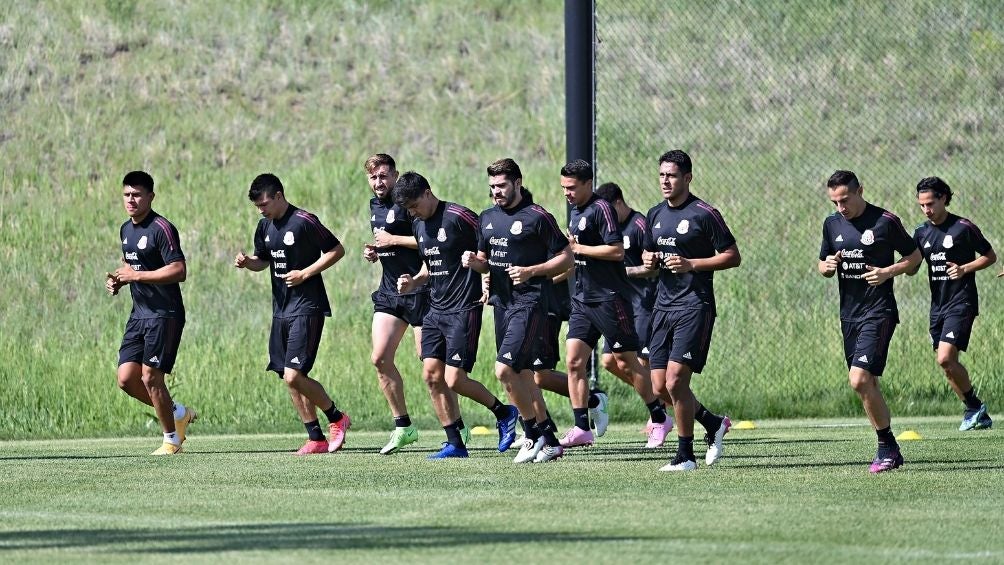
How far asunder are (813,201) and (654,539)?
1703cm

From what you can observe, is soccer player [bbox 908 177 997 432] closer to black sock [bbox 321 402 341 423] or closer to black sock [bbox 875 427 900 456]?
black sock [bbox 875 427 900 456]

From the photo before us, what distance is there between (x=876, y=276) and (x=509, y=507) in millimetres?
3110

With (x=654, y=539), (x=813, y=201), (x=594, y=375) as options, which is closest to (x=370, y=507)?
(x=654, y=539)

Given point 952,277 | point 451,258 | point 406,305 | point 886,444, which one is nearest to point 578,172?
point 451,258

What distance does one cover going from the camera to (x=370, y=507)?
871 centimetres

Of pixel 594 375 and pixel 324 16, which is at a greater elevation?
pixel 324 16

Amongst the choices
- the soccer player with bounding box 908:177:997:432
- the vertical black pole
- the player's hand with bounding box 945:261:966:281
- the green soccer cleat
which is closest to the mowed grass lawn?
the green soccer cleat

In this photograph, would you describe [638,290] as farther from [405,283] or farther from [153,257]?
[153,257]

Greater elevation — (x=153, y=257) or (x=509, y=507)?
(x=153, y=257)

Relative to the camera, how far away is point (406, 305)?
41.8 feet

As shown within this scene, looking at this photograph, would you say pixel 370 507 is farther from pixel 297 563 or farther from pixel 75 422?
pixel 75 422

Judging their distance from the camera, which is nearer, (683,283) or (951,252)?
(683,283)

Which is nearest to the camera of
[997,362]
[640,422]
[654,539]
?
[654,539]

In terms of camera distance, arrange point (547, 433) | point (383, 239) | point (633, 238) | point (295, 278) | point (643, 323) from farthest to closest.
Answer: point (643, 323)
point (633, 238)
point (383, 239)
point (295, 278)
point (547, 433)
